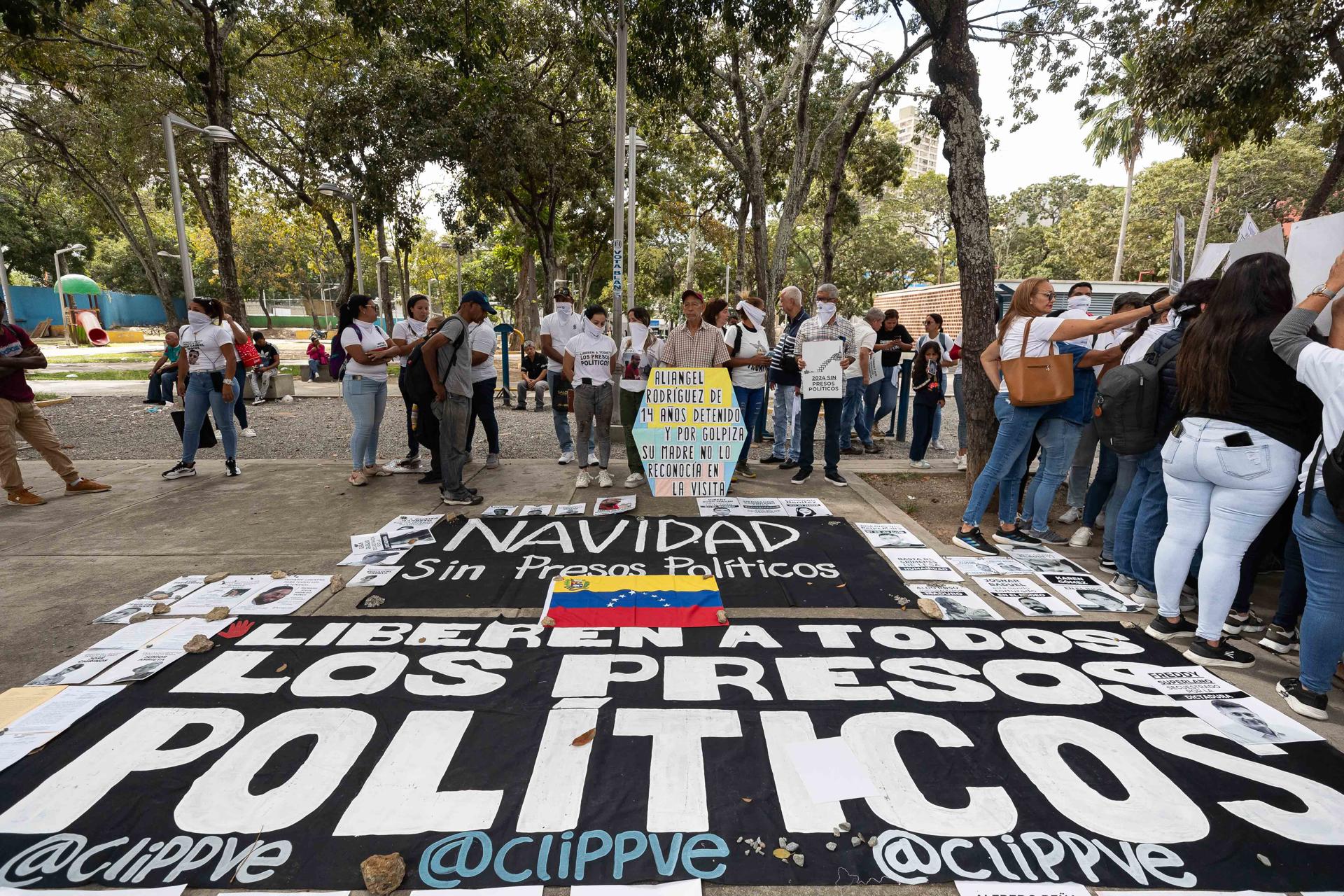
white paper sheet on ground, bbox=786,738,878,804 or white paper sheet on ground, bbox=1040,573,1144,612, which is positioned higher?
white paper sheet on ground, bbox=1040,573,1144,612

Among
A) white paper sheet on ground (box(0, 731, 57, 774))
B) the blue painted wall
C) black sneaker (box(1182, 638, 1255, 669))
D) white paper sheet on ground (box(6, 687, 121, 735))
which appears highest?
the blue painted wall

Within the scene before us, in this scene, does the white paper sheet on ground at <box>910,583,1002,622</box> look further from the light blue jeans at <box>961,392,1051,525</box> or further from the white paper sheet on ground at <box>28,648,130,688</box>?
the white paper sheet on ground at <box>28,648,130,688</box>

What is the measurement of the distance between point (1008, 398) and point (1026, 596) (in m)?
1.54

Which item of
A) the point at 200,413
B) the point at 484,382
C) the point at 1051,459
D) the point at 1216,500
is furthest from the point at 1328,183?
the point at 200,413

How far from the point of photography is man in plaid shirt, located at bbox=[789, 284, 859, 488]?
6316 mm

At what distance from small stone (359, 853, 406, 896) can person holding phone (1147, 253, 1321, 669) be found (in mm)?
3722

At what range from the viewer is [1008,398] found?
15.7 feet

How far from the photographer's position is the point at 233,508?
5.69 meters

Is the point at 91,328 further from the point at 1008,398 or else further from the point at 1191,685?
the point at 1191,685

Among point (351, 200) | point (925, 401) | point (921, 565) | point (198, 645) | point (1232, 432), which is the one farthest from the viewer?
point (351, 200)

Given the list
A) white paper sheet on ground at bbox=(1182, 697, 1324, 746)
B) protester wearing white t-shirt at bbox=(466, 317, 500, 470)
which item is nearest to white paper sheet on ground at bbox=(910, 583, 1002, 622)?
white paper sheet on ground at bbox=(1182, 697, 1324, 746)

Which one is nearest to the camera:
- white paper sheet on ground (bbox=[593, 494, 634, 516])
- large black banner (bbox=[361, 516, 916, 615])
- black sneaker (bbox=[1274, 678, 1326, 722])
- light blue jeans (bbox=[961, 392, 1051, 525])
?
black sneaker (bbox=[1274, 678, 1326, 722])

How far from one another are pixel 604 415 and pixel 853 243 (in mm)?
35095

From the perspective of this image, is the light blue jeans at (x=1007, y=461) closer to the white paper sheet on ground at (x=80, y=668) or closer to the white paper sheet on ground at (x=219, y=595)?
the white paper sheet on ground at (x=219, y=595)
